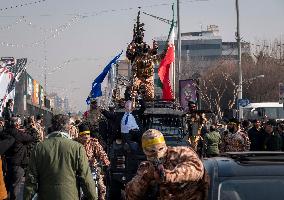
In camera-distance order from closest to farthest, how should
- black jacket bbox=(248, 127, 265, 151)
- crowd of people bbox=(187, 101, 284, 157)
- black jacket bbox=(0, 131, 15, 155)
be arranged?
black jacket bbox=(0, 131, 15, 155) → crowd of people bbox=(187, 101, 284, 157) → black jacket bbox=(248, 127, 265, 151)

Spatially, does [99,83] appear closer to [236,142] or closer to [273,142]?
[273,142]

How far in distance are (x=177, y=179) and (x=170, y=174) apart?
7cm

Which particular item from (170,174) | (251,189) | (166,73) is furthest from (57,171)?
(166,73)

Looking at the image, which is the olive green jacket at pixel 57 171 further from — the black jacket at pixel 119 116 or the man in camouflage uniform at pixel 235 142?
the man in camouflage uniform at pixel 235 142

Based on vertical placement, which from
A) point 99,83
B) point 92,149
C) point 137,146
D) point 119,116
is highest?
point 99,83

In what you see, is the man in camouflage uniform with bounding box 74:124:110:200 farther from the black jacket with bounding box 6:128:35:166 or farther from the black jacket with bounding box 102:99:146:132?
the black jacket with bounding box 102:99:146:132

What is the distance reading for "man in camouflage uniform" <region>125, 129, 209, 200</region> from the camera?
585cm

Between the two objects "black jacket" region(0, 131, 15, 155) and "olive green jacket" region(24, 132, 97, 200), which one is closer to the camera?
"olive green jacket" region(24, 132, 97, 200)

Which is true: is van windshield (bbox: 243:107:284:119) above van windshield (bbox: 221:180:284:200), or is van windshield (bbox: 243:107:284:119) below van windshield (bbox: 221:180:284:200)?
below

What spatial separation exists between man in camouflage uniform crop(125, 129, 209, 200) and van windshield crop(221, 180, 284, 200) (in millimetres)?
196

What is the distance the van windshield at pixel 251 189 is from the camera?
566cm

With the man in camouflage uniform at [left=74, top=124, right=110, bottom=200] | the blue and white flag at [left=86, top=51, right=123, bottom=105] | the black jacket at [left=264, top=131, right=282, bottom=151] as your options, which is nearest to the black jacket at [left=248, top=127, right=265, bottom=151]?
the black jacket at [left=264, top=131, right=282, bottom=151]

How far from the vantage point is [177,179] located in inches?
229

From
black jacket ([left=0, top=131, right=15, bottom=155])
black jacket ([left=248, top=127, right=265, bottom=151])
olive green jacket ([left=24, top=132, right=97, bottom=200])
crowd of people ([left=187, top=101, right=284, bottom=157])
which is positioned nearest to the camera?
olive green jacket ([left=24, top=132, right=97, bottom=200])
